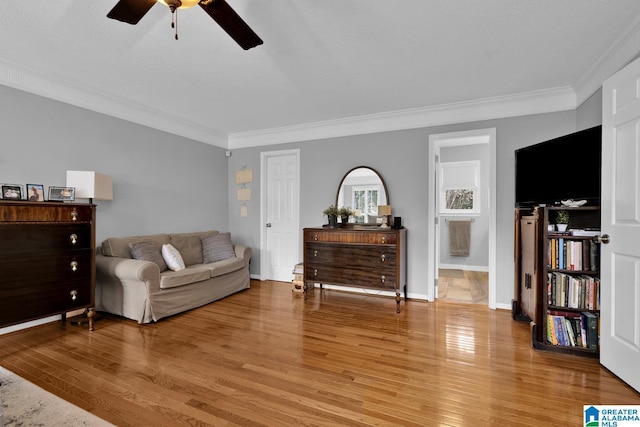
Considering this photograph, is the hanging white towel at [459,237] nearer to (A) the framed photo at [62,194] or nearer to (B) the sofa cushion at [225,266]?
(B) the sofa cushion at [225,266]

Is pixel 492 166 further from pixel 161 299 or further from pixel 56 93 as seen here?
pixel 56 93

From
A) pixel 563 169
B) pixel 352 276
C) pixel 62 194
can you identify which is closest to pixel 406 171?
pixel 352 276

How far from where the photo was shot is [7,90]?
2793mm

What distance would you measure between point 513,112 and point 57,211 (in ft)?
15.9

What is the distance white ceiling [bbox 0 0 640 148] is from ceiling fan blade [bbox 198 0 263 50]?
278mm

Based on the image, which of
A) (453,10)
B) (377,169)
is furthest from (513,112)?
(453,10)

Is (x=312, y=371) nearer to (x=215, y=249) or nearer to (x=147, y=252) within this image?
(x=147, y=252)

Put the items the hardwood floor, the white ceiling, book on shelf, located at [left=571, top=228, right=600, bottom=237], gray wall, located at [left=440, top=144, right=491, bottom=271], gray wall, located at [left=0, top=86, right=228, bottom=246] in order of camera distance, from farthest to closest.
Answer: gray wall, located at [left=440, top=144, right=491, bottom=271] < gray wall, located at [left=0, top=86, right=228, bottom=246] < book on shelf, located at [left=571, top=228, right=600, bottom=237] < the white ceiling < the hardwood floor

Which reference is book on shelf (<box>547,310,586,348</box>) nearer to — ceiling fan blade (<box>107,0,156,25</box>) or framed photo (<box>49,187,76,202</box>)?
ceiling fan blade (<box>107,0,156,25</box>)

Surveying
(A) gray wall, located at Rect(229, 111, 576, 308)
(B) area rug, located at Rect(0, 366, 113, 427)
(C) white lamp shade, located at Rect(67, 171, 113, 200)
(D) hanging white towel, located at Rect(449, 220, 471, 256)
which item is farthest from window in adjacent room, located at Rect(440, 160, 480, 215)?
(B) area rug, located at Rect(0, 366, 113, 427)

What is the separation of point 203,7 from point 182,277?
8.75ft

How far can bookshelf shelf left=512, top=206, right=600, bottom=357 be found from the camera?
237cm

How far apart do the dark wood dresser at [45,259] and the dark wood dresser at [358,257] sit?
2.36m

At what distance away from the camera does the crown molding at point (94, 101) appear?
2.81m
